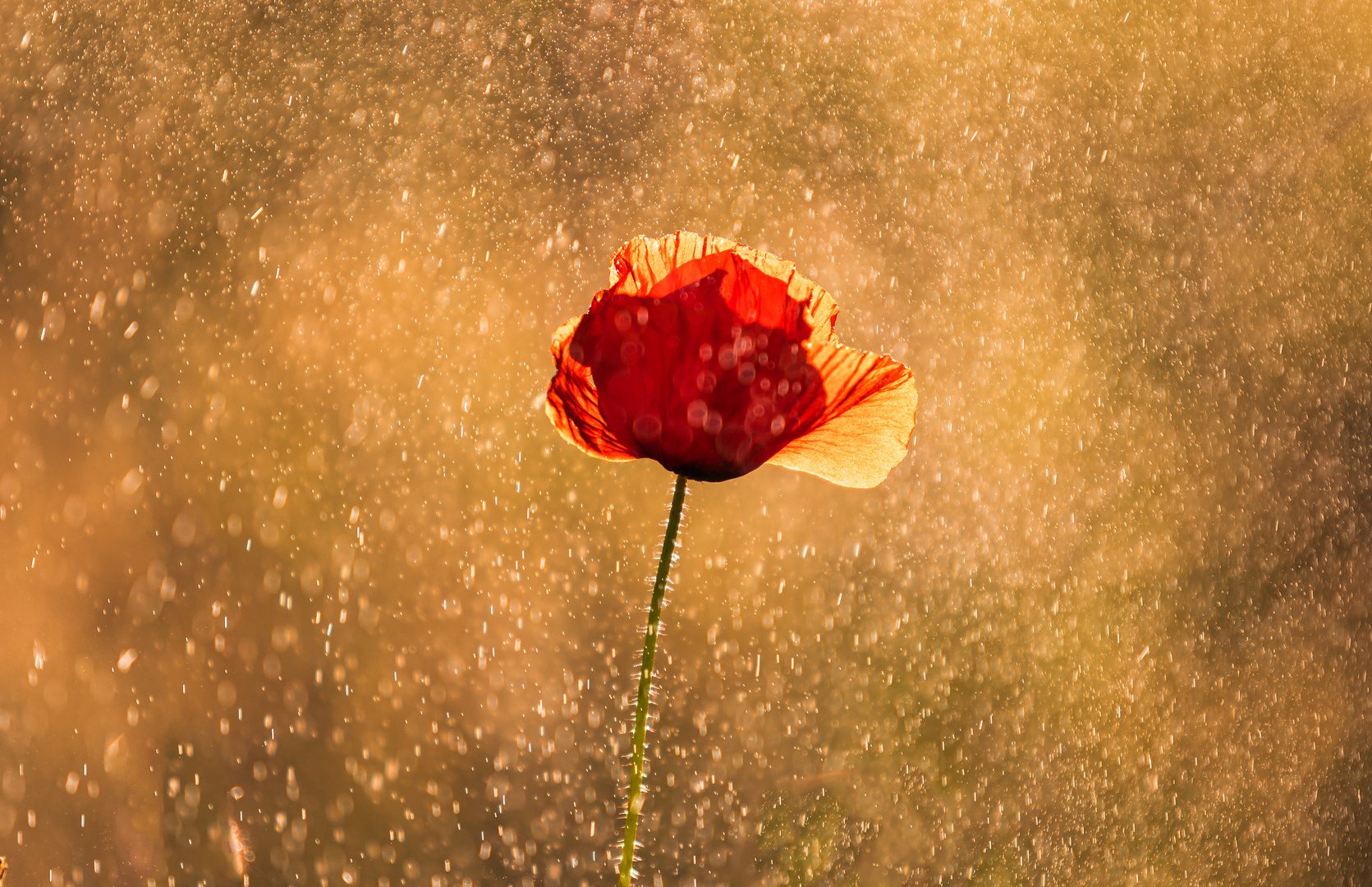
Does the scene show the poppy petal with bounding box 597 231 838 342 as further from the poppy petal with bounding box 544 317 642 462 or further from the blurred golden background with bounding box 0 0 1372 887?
the blurred golden background with bounding box 0 0 1372 887

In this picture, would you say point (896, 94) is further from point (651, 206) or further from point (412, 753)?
point (412, 753)

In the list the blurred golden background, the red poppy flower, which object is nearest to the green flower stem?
the red poppy flower

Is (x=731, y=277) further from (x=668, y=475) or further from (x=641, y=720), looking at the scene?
(x=668, y=475)

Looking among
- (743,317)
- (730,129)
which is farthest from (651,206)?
(743,317)

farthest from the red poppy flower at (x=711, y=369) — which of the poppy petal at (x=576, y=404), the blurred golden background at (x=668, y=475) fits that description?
the blurred golden background at (x=668, y=475)

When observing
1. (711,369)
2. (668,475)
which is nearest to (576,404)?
(711,369)

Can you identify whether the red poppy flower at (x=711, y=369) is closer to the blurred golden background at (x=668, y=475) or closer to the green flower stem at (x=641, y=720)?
the green flower stem at (x=641, y=720)
